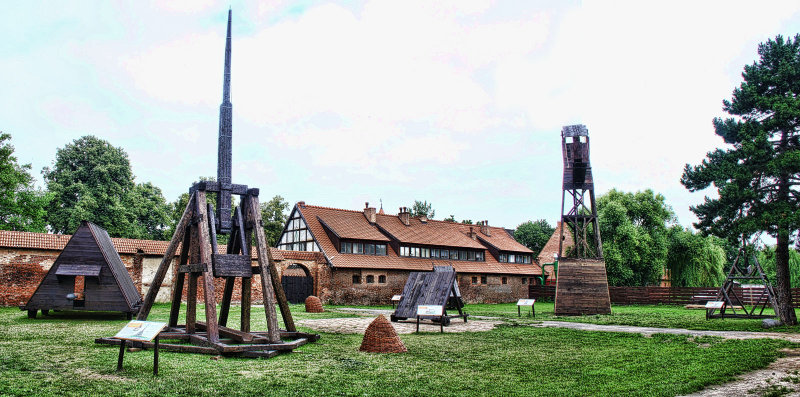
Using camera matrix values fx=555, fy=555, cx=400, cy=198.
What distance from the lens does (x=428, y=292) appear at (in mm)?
18312

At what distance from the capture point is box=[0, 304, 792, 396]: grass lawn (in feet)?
22.6

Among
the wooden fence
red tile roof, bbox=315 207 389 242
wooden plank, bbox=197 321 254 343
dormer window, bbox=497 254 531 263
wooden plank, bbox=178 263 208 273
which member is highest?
red tile roof, bbox=315 207 389 242

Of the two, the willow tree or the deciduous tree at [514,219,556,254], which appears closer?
the willow tree

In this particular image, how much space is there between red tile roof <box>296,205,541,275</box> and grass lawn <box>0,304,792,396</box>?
21.9 meters

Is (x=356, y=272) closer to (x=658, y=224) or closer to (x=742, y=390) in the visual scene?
(x=658, y=224)

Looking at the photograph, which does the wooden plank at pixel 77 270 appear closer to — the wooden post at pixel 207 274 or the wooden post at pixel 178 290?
the wooden post at pixel 178 290

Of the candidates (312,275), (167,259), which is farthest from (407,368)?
(312,275)

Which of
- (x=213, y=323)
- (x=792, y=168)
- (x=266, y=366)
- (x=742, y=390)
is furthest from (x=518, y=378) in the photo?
(x=792, y=168)

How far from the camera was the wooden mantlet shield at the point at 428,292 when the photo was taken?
58.1ft

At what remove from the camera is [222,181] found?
11562 millimetres

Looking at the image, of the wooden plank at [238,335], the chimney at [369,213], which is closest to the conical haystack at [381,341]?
the wooden plank at [238,335]

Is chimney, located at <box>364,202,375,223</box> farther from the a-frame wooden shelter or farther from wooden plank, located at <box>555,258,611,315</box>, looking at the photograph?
the a-frame wooden shelter

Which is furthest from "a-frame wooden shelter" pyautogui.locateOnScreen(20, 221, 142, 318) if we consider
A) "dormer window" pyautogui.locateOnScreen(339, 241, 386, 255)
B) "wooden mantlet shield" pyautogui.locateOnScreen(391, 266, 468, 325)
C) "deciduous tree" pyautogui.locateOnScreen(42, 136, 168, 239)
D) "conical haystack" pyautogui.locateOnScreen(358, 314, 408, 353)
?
"deciduous tree" pyautogui.locateOnScreen(42, 136, 168, 239)

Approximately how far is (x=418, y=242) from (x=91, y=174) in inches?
945
